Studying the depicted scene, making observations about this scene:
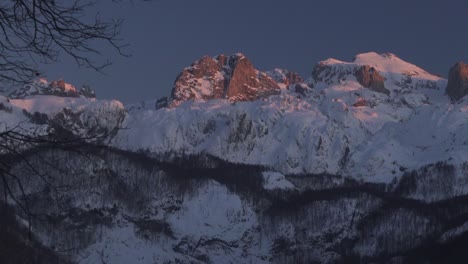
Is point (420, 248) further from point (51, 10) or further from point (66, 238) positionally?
→ point (51, 10)

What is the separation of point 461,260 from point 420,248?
67256 mm

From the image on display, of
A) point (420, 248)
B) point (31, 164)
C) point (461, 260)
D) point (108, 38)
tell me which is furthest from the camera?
point (420, 248)

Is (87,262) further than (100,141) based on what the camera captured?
Yes

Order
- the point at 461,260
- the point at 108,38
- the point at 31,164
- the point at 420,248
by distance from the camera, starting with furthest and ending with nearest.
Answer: the point at 420,248 < the point at 461,260 < the point at 108,38 < the point at 31,164

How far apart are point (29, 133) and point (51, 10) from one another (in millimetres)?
1378

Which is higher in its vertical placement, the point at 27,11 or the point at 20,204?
the point at 27,11

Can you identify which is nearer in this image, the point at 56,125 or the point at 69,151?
the point at 69,151

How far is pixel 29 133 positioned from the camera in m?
9.66

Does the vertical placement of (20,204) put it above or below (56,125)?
below

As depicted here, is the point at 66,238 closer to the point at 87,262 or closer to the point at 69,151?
the point at 87,262

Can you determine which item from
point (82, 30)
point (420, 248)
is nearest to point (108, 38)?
point (82, 30)

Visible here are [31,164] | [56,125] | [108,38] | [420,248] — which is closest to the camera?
[31,164]

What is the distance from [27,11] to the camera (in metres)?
9.23

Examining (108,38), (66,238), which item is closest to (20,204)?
(108,38)
